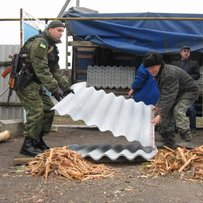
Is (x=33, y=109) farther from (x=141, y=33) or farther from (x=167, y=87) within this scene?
(x=141, y=33)

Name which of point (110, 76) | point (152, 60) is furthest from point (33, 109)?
point (110, 76)

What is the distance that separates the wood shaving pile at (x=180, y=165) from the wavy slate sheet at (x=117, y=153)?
A: 1.06 feet

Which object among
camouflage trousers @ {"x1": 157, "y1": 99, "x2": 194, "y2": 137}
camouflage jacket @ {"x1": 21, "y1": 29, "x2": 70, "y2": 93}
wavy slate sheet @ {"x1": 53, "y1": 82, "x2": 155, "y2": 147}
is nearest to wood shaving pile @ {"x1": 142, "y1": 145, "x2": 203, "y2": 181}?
wavy slate sheet @ {"x1": 53, "y1": 82, "x2": 155, "y2": 147}

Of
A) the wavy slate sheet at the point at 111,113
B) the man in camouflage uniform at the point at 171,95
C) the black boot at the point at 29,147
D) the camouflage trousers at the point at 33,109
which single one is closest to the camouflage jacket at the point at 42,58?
the camouflage trousers at the point at 33,109

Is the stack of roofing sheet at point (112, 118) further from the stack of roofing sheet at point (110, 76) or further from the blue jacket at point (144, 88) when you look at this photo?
the stack of roofing sheet at point (110, 76)

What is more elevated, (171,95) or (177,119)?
(171,95)

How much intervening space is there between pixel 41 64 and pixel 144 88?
284cm

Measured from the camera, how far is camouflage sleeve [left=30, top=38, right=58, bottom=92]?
6391mm

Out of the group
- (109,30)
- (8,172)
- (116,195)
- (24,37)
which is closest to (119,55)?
(109,30)

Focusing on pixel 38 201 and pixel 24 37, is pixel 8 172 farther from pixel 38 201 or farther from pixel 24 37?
pixel 24 37

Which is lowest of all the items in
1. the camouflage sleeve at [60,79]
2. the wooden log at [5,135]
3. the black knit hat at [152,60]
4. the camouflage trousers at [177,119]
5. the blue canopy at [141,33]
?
the wooden log at [5,135]

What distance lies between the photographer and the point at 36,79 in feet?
22.0

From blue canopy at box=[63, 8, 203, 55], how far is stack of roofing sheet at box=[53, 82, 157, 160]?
277 cm

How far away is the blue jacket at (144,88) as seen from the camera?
28.6ft
